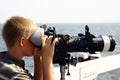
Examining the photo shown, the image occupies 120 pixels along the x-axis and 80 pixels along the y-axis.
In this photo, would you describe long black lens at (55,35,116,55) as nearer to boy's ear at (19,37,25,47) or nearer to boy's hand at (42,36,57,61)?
boy's hand at (42,36,57,61)

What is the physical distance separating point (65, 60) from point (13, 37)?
59cm

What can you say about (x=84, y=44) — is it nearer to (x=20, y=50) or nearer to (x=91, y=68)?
(x=20, y=50)

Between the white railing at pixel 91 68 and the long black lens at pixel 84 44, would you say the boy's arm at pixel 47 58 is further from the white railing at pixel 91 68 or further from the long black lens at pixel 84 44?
the white railing at pixel 91 68

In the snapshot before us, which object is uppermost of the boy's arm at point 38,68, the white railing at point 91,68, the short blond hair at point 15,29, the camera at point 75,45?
the short blond hair at point 15,29

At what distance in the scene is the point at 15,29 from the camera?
2434 mm

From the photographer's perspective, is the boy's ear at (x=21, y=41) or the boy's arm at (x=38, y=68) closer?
the boy's ear at (x=21, y=41)

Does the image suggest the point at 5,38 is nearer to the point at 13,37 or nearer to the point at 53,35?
the point at 13,37

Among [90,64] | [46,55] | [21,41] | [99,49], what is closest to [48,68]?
[46,55]

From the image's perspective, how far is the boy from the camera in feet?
7.88

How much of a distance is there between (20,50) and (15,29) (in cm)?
14

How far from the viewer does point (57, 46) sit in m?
2.82

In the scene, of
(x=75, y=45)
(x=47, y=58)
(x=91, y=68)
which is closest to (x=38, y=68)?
(x=47, y=58)

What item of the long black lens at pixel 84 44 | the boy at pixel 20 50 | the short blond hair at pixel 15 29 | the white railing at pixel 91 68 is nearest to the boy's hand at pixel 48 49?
the boy at pixel 20 50

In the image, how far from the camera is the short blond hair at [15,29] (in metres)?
2.43
